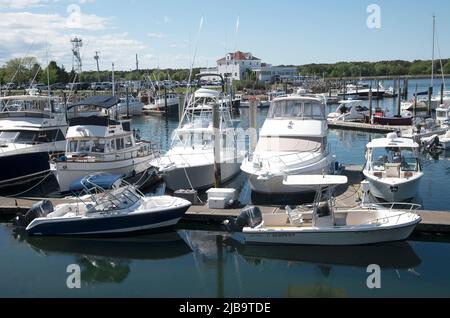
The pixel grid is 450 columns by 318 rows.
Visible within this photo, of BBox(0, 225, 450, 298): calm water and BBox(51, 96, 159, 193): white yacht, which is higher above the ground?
BBox(51, 96, 159, 193): white yacht

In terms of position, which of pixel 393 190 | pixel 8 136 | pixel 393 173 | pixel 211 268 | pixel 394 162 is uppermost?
pixel 8 136

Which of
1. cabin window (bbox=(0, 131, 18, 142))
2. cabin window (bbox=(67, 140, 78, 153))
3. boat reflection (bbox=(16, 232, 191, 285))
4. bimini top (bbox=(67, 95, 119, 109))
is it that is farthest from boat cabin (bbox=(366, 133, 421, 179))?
cabin window (bbox=(0, 131, 18, 142))

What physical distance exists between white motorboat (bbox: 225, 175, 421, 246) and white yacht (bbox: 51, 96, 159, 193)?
9.10 m

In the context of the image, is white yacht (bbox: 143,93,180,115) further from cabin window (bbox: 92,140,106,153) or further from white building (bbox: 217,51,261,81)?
cabin window (bbox: 92,140,106,153)

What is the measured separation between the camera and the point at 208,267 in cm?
1408

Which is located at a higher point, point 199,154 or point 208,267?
point 199,154

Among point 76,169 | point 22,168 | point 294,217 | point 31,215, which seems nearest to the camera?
point 294,217

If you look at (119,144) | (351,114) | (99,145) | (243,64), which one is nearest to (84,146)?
(99,145)

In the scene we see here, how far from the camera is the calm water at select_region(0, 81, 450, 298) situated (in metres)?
12.5

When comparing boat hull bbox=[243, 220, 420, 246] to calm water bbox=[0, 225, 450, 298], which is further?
boat hull bbox=[243, 220, 420, 246]

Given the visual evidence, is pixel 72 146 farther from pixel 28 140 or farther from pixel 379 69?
pixel 379 69

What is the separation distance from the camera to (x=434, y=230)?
1521 centimetres

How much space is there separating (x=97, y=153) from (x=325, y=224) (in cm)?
1189
